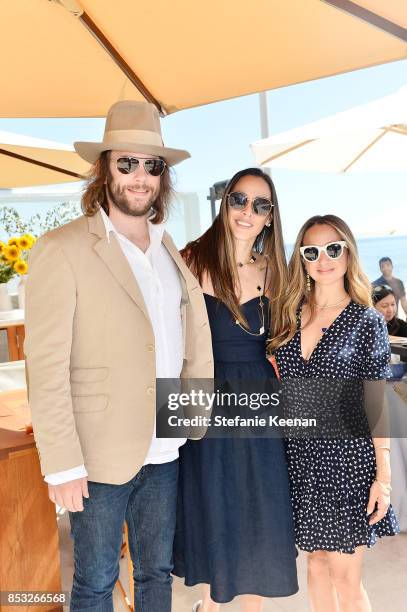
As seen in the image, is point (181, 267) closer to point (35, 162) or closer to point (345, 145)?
point (35, 162)

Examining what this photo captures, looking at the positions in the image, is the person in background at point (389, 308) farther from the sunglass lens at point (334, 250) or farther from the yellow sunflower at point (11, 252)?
the yellow sunflower at point (11, 252)

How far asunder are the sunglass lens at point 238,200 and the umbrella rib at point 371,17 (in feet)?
2.42

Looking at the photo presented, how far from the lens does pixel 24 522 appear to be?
88.7 inches

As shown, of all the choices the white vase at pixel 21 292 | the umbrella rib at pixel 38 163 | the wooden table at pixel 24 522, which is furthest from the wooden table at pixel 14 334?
the wooden table at pixel 24 522

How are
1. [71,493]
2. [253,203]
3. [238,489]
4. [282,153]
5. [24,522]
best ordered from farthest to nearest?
[282,153]
[24,522]
[253,203]
[238,489]
[71,493]

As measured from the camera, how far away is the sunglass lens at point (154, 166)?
1759 millimetres

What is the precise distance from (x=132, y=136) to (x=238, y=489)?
130 centimetres

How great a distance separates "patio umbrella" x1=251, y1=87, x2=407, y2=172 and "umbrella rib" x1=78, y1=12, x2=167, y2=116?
1686 millimetres

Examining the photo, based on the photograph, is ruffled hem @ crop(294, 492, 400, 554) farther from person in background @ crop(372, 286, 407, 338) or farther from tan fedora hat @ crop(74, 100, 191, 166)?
person in background @ crop(372, 286, 407, 338)

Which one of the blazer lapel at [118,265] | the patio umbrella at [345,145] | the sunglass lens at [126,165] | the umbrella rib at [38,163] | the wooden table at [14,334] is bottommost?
the wooden table at [14,334]

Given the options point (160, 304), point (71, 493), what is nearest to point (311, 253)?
point (160, 304)

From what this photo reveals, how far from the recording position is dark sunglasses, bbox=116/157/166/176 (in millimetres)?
1735

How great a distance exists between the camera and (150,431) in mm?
1700

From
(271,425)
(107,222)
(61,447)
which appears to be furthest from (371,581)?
(107,222)
